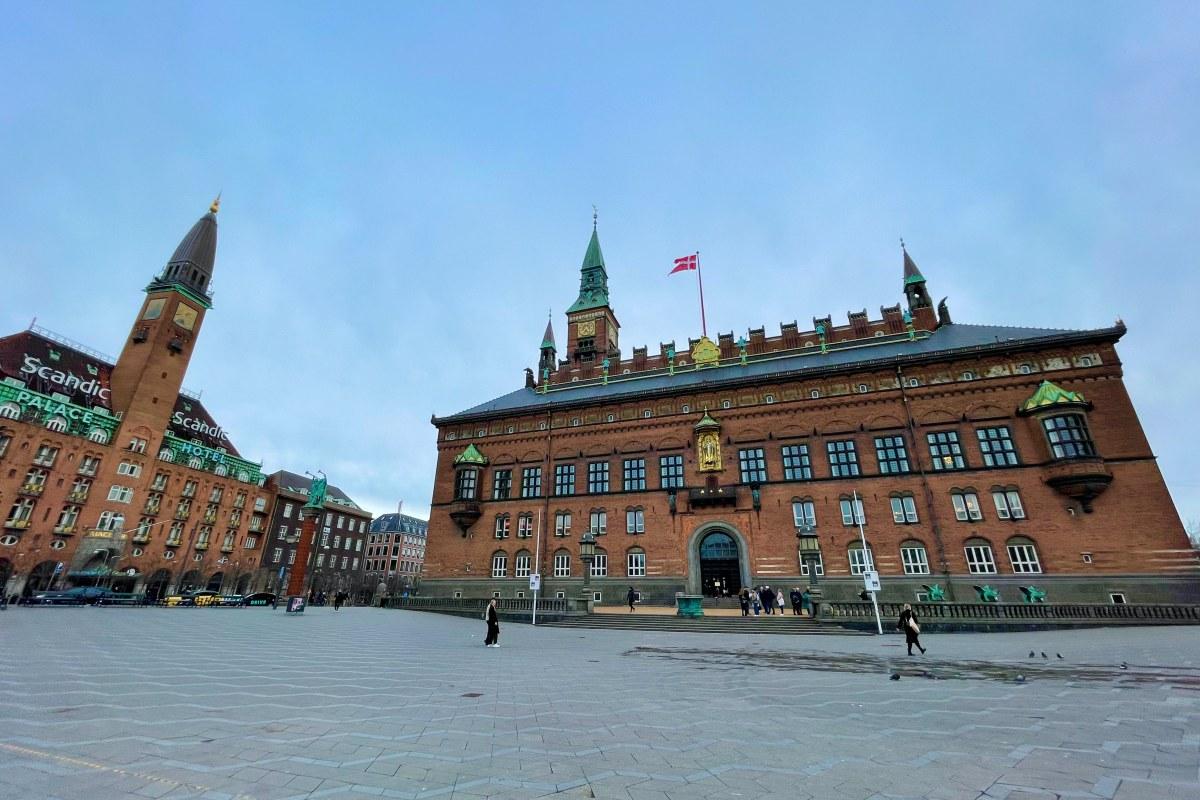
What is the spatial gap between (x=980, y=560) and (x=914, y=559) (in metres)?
3.40

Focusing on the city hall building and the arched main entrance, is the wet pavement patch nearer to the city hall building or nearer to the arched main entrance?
the arched main entrance

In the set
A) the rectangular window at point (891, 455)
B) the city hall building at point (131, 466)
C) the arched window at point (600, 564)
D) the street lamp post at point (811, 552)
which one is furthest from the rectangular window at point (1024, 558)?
the city hall building at point (131, 466)

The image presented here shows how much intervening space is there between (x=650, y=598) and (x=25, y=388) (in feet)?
199

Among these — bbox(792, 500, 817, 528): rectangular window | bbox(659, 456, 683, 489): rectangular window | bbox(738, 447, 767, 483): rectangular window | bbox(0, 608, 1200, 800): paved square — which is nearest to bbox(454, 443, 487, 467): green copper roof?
bbox(659, 456, 683, 489): rectangular window

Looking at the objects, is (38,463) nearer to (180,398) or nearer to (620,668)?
(180,398)

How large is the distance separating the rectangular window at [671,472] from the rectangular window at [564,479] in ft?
24.4

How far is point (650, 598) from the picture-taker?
35938 millimetres

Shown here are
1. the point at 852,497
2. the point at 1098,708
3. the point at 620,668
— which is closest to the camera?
the point at 1098,708

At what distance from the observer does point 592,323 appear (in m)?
59.0

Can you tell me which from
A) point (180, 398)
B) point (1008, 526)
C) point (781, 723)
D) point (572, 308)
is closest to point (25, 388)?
point (180, 398)

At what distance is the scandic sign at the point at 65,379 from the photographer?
164 ft

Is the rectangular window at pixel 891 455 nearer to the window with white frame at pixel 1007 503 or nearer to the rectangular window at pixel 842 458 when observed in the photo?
the rectangular window at pixel 842 458

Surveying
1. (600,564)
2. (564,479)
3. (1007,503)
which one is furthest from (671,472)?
(1007,503)

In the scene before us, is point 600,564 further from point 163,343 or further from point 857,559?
point 163,343
